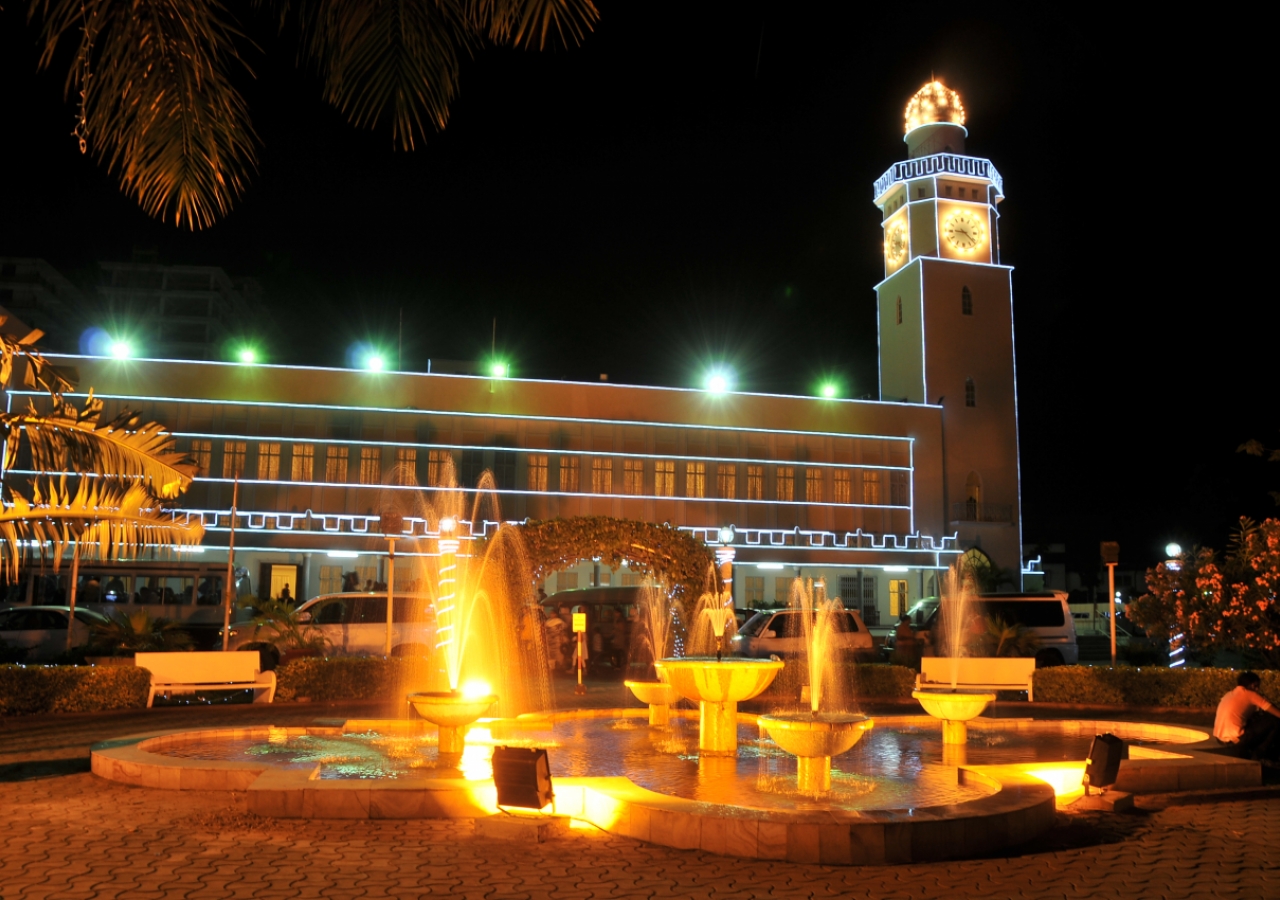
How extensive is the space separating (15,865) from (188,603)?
23205mm

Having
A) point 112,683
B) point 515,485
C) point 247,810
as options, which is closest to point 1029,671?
Result: point 247,810

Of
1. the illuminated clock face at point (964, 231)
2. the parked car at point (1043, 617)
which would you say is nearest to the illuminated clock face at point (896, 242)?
the illuminated clock face at point (964, 231)

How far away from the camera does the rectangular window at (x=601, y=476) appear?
137 feet

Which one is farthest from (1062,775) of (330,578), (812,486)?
(812,486)

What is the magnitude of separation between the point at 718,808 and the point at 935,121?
4585 centimetres

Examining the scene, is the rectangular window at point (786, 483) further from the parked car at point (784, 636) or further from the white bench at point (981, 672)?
the white bench at point (981, 672)

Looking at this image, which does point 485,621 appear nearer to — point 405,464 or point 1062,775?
point 1062,775

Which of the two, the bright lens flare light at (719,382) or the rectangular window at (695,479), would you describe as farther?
the bright lens flare light at (719,382)

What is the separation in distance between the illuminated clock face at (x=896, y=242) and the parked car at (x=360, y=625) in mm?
34194

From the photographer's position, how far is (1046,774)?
29.0 feet

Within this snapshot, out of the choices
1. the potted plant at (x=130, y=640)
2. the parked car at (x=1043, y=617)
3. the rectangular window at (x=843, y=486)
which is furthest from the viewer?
the rectangular window at (x=843, y=486)

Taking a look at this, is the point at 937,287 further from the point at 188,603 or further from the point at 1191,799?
the point at 1191,799

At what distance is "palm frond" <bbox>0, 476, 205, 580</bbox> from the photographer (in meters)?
8.20

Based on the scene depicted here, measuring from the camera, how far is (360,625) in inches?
769
